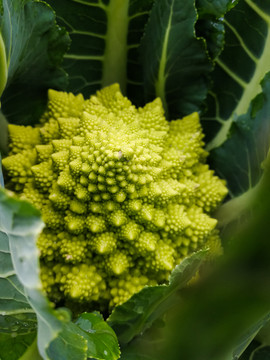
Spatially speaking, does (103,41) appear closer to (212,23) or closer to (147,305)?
(212,23)

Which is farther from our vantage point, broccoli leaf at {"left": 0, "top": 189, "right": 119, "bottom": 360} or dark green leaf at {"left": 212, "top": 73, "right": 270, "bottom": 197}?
dark green leaf at {"left": 212, "top": 73, "right": 270, "bottom": 197}

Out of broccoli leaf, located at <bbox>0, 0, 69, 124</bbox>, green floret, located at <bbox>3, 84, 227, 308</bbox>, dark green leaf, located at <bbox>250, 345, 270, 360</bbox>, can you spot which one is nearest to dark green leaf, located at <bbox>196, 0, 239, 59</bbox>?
green floret, located at <bbox>3, 84, 227, 308</bbox>

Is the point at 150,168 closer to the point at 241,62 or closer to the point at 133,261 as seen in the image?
the point at 133,261

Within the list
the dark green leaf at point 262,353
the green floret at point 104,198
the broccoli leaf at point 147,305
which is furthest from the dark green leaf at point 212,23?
the dark green leaf at point 262,353

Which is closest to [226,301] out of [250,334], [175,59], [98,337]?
[250,334]

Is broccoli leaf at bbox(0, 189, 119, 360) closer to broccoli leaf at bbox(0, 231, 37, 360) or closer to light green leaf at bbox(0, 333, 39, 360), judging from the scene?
broccoli leaf at bbox(0, 231, 37, 360)
